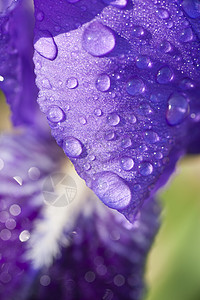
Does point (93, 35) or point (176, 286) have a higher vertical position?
point (93, 35)

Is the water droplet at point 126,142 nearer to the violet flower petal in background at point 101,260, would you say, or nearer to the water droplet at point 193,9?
the water droplet at point 193,9

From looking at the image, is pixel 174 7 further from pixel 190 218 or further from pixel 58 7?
pixel 190 218

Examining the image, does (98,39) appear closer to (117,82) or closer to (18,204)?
(117,82)

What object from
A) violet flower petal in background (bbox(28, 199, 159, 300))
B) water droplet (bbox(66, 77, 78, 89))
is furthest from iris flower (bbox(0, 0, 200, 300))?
violet flower petal in background (bbox(28, 199, 159, 300))

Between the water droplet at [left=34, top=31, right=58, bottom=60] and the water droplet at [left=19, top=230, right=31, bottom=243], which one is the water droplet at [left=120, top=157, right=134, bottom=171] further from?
the water droplet at [left=19, top=230, right=31, bottom=243]

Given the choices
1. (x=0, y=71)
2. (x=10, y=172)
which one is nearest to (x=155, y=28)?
(x=0, y=71)

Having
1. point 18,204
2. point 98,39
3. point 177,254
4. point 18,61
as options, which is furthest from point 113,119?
point 177,254

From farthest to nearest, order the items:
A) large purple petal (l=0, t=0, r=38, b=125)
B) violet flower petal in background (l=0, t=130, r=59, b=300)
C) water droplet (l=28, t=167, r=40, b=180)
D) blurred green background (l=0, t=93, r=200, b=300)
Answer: blurred green background (l=0, t=93, r=200, b=300)
water droplet (l=28, t=167, r=40, b=180)
violet flower petal in background (l=0, t=130, r=59, b=300)
large purple petal (l=0, t=0, r=38, b=125)

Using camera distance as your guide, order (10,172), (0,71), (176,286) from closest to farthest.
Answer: (0,71)
(10,172)
(176,286)
